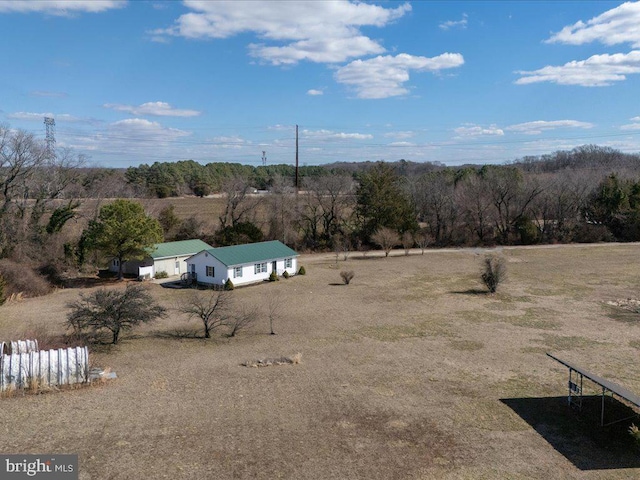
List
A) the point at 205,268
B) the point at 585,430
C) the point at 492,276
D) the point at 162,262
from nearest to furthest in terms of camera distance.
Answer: the point at 585,430, the point at 492,276, the point at 205,268, the point at 162,262

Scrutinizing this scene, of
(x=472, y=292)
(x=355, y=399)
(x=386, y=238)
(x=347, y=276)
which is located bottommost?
(x=355, y=399)

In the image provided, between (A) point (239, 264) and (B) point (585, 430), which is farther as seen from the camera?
(A) point (239, 264)

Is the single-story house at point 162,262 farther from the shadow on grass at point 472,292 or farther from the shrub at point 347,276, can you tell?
the shadow on grass at point 472,292

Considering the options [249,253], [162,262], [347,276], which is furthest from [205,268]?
[347,276]

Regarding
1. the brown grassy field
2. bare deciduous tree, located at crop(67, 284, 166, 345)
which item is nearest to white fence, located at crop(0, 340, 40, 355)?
the brown grassy field

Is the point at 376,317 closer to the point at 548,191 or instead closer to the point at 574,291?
the point at 574,291

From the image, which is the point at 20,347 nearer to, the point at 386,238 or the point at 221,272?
the point at 221,272

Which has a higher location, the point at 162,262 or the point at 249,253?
the point at 249,253

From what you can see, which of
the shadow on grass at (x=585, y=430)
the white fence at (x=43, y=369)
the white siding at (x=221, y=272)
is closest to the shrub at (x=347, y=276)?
the white siding at (x=221, y=272)
